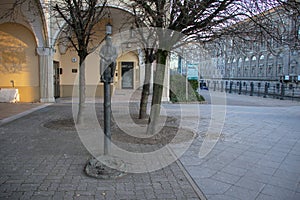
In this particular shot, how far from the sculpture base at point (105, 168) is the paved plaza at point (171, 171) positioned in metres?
0.11

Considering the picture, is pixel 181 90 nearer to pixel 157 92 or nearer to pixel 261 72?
pixel 157 92

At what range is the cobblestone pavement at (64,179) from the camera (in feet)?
10.4

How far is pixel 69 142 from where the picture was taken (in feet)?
18.1

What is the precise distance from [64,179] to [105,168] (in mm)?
593

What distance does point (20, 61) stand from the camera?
12.4 m

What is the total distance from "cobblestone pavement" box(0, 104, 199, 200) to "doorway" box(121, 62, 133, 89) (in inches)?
651

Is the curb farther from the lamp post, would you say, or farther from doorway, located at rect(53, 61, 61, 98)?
doorway, located at rect(53, 61, 61, 98)

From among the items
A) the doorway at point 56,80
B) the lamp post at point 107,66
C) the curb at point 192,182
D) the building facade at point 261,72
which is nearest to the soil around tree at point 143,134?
the curb at point 192,182

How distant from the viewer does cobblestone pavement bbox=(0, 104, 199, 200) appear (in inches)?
125

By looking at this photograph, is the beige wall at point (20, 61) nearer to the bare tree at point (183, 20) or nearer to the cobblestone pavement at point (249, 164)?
the bare tree at point (183, 20)

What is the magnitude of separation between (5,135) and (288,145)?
6.31 meters

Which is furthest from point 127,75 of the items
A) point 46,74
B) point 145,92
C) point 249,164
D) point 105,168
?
point 105,168

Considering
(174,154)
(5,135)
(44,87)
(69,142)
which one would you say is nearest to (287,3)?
(174,154)

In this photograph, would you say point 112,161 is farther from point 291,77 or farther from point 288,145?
point 291,77
